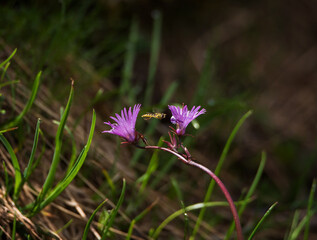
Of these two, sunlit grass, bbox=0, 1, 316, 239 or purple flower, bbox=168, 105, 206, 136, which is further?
sunlit grass, bbox=0, 1, 316, 239

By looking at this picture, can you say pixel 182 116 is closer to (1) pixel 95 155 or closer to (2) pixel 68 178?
(2) pixel 68 178

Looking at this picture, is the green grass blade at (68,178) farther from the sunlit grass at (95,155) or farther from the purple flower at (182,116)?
the purple flower at (182,116)

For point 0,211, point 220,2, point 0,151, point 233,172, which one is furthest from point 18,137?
point 220,2

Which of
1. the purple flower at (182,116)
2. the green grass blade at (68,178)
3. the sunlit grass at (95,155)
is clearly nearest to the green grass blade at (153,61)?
the sunlit grass at (95,155)

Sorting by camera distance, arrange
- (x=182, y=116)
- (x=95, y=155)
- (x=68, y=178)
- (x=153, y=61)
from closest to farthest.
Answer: (x=182, y=116)
(x=68, y=178)
(x=95, y=155)
(x=153, y=61)

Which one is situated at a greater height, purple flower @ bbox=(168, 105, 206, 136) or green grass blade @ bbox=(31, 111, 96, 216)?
purple flower @ bbox=(168, 105, 206, 136)

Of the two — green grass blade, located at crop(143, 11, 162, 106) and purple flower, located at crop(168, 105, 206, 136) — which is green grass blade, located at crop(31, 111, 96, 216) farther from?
green grass blade, located at crop(143, 11, 162, 106)

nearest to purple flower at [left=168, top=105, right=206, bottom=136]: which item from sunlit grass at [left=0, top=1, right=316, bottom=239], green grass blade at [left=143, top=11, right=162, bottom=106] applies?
sunlit grass at [left=0, top=1, right=316, bottom=239]

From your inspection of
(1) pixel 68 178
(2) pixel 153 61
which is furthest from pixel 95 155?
(2) pixel 153 61

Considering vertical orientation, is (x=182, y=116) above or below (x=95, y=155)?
above

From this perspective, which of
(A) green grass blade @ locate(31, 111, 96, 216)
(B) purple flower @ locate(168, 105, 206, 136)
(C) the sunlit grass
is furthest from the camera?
(C) the sunlit grass

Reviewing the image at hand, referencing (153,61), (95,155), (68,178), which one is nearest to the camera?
(68,178)
